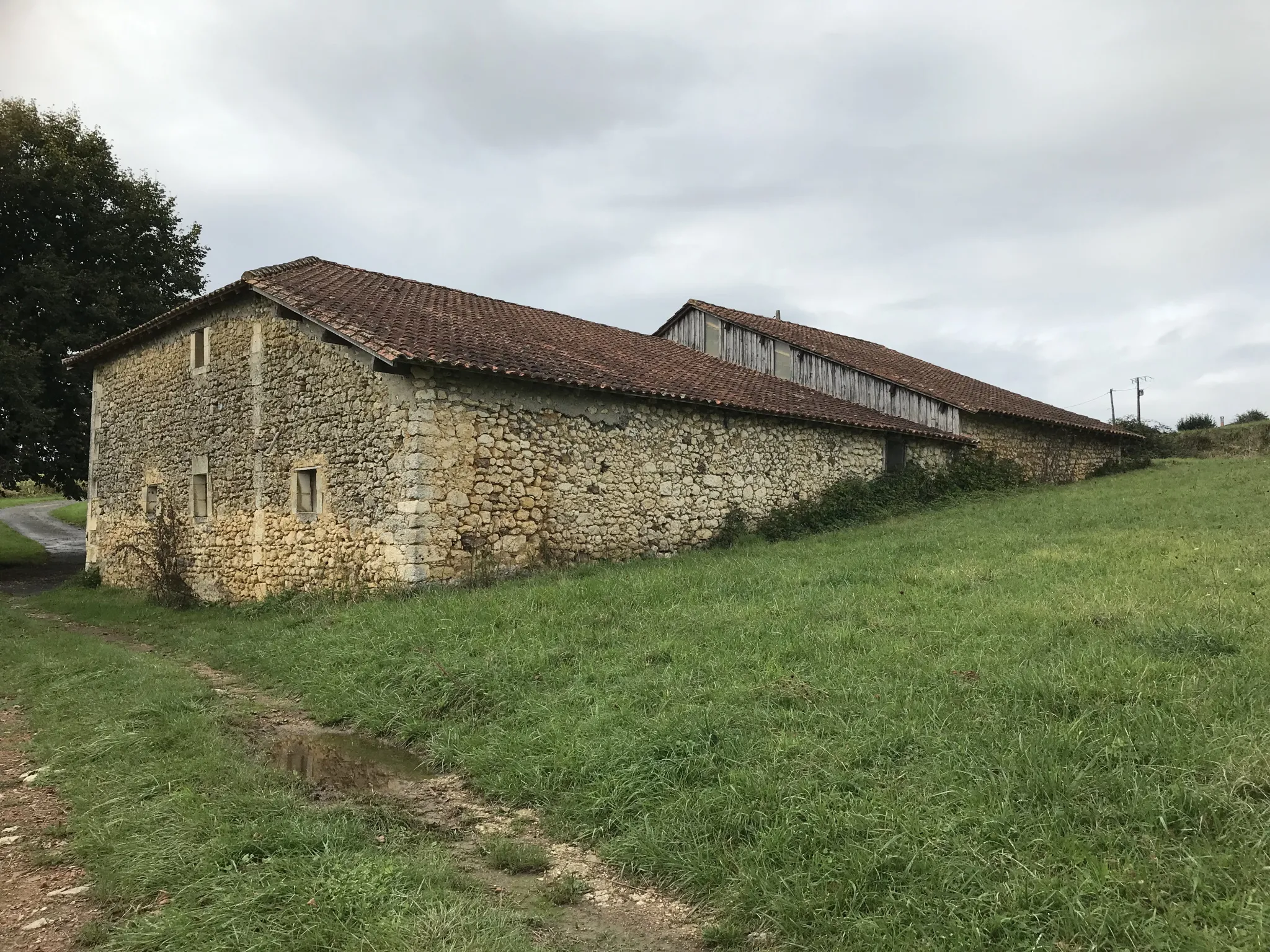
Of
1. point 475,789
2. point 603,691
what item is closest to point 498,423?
point 603,691

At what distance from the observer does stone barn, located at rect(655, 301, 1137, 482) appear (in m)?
18.2

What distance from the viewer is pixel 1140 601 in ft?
19.8

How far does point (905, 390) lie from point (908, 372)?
3930mm

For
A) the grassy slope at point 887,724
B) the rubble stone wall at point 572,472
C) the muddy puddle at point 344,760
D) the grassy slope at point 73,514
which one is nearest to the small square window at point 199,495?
the grassy slope at point 887,724

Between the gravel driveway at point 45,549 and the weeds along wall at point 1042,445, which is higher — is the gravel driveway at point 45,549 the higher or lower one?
the lower one

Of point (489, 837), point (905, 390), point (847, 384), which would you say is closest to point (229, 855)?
point (489, 837)

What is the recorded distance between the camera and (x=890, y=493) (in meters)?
16.0

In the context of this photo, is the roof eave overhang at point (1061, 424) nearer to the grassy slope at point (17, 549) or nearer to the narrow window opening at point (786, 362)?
the narrow window opening at point (786, 362)

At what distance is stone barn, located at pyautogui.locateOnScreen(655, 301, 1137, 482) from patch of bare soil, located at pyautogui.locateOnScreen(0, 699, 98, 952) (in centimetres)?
1648

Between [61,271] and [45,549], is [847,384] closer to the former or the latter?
[61,271]

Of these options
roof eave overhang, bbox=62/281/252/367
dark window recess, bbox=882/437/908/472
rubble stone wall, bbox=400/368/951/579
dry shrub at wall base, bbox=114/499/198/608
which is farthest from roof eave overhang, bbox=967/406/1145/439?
dry shrub at wall base, bbox=114/499/198/608

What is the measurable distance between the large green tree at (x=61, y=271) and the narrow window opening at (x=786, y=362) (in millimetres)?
16936

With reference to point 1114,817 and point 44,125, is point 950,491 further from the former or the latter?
point 44,125

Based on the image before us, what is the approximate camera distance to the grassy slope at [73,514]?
112ft
